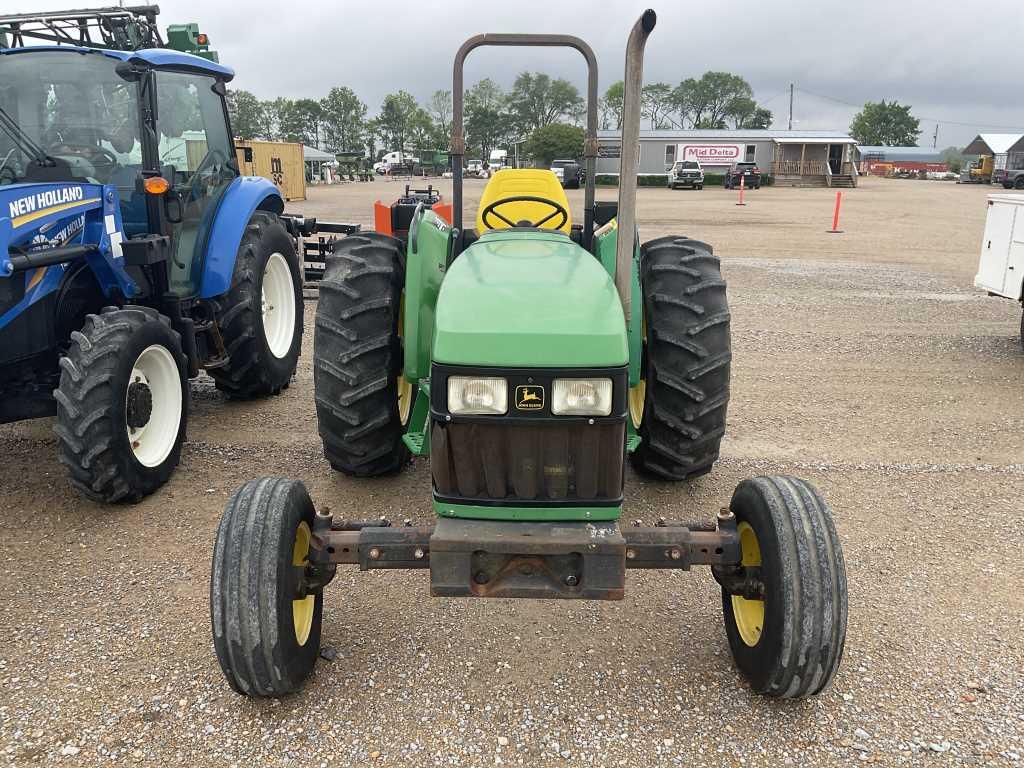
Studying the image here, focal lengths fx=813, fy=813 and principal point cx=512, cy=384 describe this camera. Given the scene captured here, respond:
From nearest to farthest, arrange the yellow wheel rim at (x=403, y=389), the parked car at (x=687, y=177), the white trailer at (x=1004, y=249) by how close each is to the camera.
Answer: the yellow wheel rim at (x=403, y=389) < the white trailer at (x=1004, y=249) < the parked car at (x=687, y=177)

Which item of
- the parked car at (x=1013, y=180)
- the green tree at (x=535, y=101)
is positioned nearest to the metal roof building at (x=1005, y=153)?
the parked car at (x=1013, y=180)

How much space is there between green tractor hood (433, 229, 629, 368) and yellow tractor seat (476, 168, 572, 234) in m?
1.36

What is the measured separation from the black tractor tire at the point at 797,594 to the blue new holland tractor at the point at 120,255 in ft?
9.74

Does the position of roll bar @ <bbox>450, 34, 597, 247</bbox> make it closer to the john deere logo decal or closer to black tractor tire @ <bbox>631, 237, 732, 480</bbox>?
black tractor tire @ <bbox>631, 237, 732, 480</bbox>

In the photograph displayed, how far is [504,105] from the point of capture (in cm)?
8200

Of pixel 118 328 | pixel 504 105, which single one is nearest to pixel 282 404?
pixel 118 328

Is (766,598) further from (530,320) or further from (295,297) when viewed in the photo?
(295,297)

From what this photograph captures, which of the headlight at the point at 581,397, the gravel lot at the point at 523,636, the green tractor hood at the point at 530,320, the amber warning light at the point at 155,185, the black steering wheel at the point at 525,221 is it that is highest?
the amber warning light at the point at 155,185

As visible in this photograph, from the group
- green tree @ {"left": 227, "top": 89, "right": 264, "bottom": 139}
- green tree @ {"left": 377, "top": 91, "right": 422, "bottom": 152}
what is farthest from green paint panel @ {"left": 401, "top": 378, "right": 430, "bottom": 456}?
green tree @ {"left": 377, "top": 91, "right": 422, "bottom": 152}

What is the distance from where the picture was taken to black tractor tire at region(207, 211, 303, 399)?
536 centimetres

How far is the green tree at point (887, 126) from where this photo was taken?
4225 inches

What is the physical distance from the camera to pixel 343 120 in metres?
106

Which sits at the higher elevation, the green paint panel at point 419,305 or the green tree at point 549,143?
the green tree at point 549,143

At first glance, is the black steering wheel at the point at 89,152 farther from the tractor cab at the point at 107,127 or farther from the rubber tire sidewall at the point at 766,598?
the rubber tire sidewall at the point at 766,598
